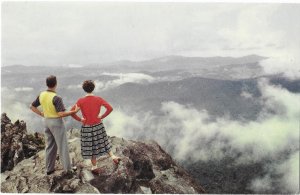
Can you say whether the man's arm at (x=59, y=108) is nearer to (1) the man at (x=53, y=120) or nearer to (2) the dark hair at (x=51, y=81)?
(1) the man at (x=53, y=120)

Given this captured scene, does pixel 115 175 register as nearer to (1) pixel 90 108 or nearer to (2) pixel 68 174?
(2) pixel 68 174

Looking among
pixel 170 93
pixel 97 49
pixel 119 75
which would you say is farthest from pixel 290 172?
pixel 97 49

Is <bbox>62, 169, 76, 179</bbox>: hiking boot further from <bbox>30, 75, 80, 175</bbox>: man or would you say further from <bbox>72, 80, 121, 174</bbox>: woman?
<bbox>72, 80, 121, 174</bbox>: woman

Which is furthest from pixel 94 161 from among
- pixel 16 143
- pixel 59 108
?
pixel 16 143

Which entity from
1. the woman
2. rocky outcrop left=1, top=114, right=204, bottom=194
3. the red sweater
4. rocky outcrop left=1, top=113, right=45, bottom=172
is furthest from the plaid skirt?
rocky outcrop left=1, top=113, right=45, bottom=172

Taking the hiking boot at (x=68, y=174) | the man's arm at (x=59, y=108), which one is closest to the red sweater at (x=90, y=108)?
the man's arm at (x=59, y=108)

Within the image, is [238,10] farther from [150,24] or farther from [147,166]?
[147,166]
